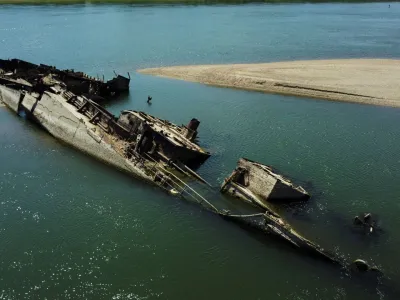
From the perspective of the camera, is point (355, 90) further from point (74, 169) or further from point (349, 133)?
point (74, 169)

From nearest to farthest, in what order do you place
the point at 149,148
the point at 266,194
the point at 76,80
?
the point at 266,194
the point at 149,148
the point at 76,80

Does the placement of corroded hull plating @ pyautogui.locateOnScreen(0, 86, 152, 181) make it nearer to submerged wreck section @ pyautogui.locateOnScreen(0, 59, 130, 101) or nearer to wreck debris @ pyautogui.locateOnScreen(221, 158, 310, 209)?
submerged wreck section @ pyautogui.locateOnScreen(0, 59, 130, 101)

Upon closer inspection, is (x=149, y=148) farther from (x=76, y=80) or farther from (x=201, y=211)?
(x=76, y=80)

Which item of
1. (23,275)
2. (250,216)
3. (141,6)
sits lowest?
(23,275)

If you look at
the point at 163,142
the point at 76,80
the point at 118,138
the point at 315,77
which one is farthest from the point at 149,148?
the point at 315,77

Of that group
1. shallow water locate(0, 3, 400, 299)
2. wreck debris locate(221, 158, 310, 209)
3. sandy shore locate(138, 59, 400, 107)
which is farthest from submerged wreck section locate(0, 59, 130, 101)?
wreck debris locate(221, 158, 310, 209)

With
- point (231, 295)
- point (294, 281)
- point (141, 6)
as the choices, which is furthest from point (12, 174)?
point (141, 6)
